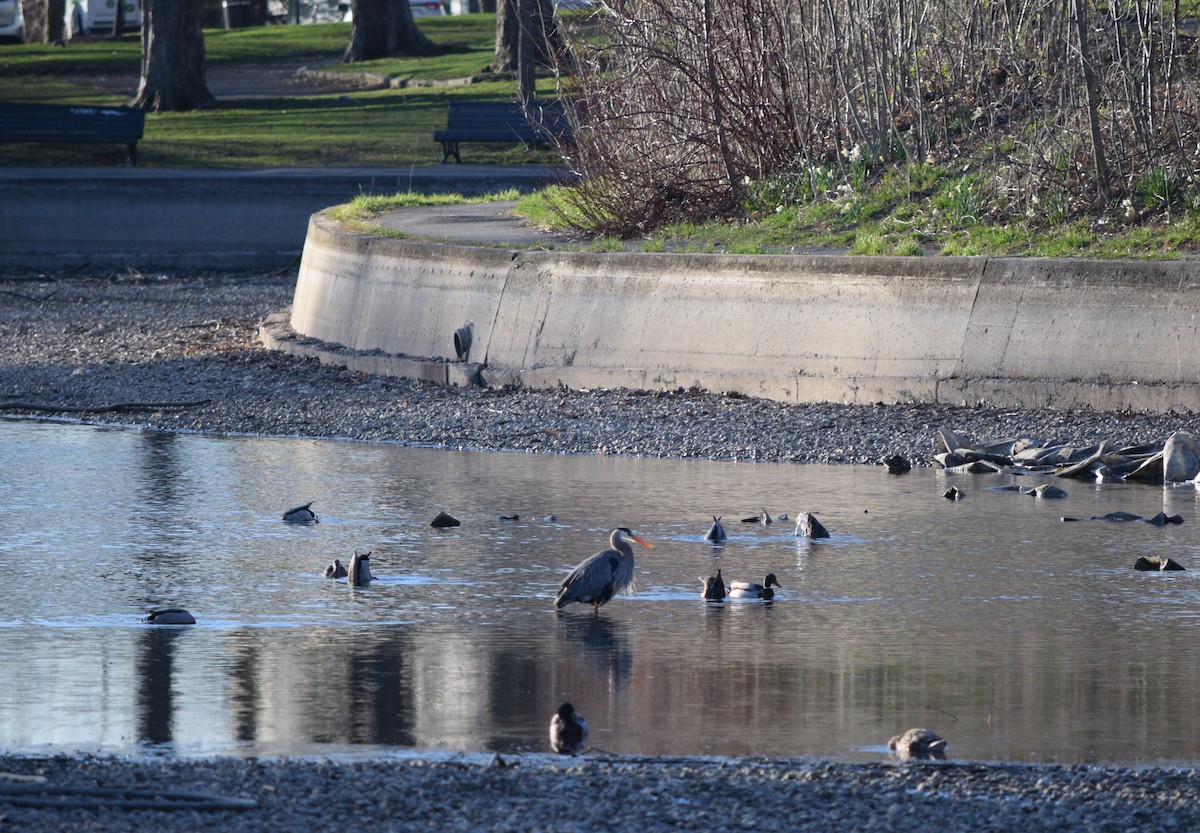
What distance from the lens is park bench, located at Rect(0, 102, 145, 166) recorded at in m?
25.8

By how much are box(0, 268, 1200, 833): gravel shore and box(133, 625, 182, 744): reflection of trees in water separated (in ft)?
1.21

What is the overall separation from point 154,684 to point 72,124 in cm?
2188

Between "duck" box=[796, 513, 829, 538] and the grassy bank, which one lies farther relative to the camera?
the grassy bank

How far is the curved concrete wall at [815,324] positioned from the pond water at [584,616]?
1.48 metres

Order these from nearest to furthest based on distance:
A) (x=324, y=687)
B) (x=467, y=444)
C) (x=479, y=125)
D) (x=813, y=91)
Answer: (x=324, y=687) < (x=467, y=444) < (x=813, y=91) < (x=479, y=125)

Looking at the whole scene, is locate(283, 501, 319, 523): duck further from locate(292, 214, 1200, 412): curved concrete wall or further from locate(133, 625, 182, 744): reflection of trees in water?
locate(292, 214, 1200, 412): curved concrete wall

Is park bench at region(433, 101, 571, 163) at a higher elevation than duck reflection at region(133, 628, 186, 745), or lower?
higher

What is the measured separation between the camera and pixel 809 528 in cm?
801

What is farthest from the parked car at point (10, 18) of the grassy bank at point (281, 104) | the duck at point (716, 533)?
the duck at point (716, 533)

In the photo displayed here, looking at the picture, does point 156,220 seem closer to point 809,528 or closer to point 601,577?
point 809,528

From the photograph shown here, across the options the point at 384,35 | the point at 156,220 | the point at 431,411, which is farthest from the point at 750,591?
the point at 384,35

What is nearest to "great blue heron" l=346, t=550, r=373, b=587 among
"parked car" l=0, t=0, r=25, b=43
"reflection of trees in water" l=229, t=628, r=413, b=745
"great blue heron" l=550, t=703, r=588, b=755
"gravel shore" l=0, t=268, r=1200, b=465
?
"reflection of trees in water" l=229, t=628, r=413, b=745

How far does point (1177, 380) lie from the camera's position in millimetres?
10523

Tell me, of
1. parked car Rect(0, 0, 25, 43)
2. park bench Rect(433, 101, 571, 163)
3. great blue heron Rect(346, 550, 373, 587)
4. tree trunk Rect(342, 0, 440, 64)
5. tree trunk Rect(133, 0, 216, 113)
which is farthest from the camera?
parked car Rect(0, 0, 25, 43)
